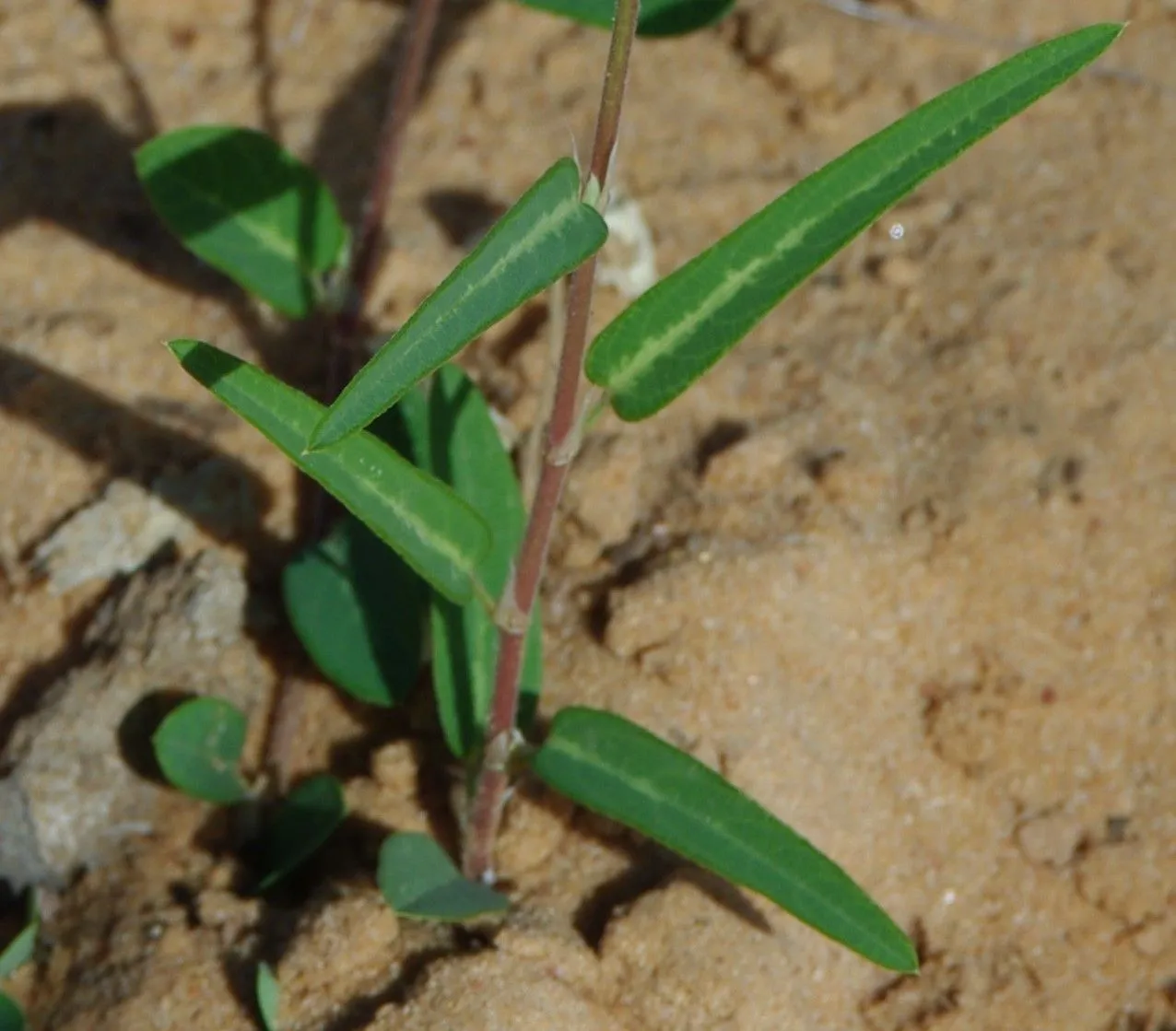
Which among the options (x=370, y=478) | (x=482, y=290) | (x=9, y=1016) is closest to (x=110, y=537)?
(x=9, y=1016)

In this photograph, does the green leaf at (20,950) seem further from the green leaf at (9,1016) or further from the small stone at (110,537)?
the small stone at (110,537)

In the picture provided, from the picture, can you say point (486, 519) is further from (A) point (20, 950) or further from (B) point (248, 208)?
(A) point (20, 950)

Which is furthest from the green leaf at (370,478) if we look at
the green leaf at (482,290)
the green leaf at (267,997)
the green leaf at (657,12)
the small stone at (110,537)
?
the small stone at (110,537)

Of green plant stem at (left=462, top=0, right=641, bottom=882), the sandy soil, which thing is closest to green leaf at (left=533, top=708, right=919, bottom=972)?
green plant stem at (left=462, top=0, right=641, bottom=882)

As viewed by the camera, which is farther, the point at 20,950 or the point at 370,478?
the point at 20,950

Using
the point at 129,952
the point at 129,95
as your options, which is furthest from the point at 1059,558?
the point at 129,95

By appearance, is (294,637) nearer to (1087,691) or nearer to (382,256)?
(382,256)
